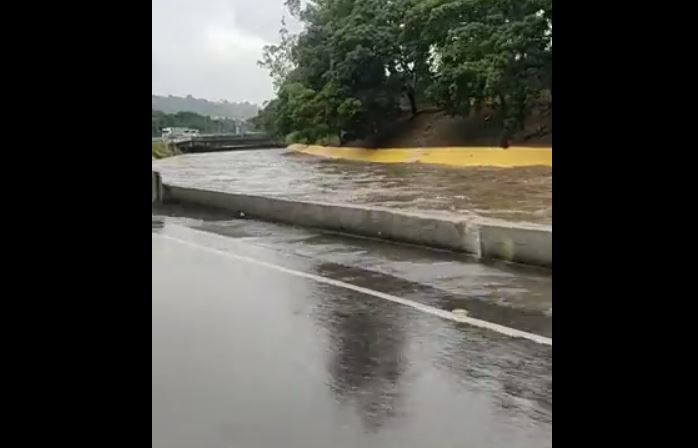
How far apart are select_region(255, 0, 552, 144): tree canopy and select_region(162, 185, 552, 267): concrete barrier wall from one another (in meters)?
11.6

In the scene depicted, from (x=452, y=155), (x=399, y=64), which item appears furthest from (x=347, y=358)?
(x=399, y=64)

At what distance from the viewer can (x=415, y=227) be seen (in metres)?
8.85

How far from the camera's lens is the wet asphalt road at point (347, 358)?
3.64 metres

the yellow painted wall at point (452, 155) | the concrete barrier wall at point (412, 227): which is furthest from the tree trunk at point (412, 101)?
the concrete barrier wall at point (412, 227)

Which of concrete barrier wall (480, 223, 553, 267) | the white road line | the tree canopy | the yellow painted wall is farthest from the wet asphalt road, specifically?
the tree canopy

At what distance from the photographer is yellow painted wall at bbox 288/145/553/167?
74.2 ft

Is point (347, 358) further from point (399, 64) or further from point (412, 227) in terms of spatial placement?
point (399, 64)

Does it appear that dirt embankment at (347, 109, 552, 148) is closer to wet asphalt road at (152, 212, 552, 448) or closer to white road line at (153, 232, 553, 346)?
white road line at (153, 232, 553, 346)

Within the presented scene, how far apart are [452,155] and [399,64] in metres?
4.12
